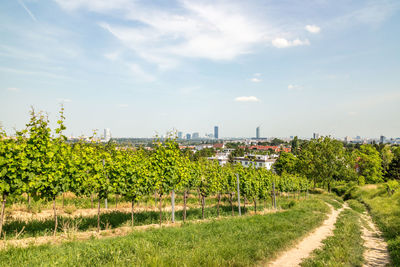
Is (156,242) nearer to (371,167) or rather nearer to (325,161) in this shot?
(325,161)

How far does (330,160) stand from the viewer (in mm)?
39031

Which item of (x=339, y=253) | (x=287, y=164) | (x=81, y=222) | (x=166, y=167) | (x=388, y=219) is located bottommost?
(x=388, y=219)

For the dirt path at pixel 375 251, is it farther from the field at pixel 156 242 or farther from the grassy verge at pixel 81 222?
the grassy verge at pixel 81 222

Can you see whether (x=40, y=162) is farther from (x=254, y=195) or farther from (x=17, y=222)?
(x=254, y=195)

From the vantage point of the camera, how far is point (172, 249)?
712 cm

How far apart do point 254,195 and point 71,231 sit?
12534mm

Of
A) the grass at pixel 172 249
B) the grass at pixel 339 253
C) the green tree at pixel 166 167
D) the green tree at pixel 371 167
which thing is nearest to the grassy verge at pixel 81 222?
the green tree at pixel 166 167

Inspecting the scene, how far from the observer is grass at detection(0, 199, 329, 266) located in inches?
230

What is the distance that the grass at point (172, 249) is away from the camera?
19.2ft

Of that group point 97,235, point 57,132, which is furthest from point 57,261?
point 57,132

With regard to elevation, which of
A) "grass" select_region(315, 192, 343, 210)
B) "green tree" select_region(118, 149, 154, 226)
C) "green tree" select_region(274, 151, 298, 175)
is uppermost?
"green tree" select_region(118, 149, 154, 226)

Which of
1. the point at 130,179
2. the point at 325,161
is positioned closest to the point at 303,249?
the point at 130,179

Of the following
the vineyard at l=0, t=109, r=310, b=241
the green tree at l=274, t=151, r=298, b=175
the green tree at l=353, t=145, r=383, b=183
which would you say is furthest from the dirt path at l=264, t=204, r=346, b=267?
the green tree at l=353, t=145, r=383, b=183

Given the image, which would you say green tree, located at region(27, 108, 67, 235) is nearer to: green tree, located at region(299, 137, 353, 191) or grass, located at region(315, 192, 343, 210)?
grass, located at region(315, 192, 343, 210)
